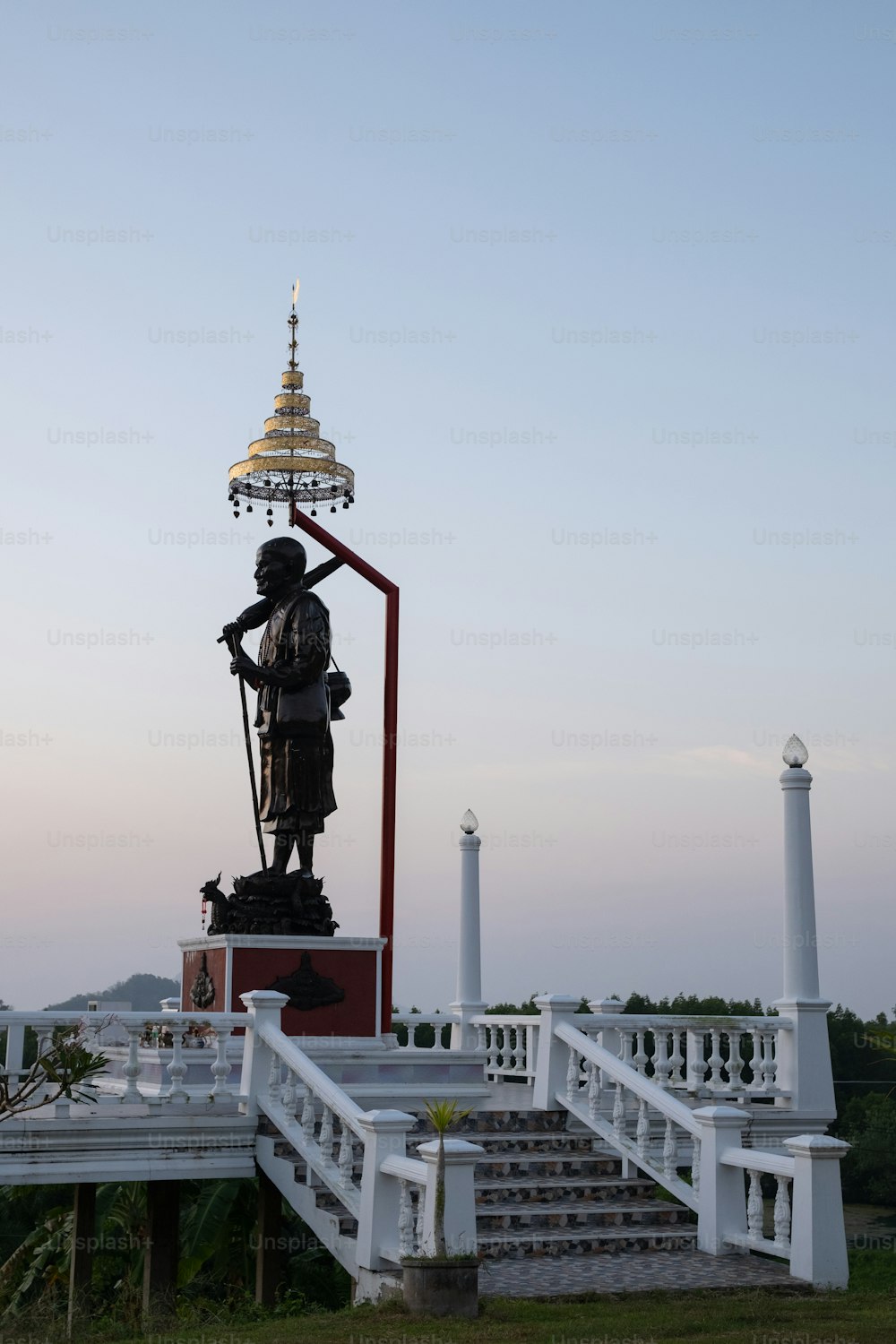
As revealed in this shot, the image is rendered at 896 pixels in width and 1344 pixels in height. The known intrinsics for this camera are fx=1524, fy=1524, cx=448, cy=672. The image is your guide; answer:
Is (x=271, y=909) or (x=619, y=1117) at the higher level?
(x=271, y=909)

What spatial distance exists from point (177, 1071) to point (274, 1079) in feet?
2.71

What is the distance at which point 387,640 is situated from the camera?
17438 mm

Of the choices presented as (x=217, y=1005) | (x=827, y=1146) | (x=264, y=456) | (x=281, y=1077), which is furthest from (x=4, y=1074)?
(x=264, y=456)

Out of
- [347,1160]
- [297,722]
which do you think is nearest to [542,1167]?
[347,1160]

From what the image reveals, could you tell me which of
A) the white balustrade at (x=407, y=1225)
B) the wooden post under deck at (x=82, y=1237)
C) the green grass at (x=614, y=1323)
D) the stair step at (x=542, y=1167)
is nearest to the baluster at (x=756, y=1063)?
the stair step at (x=542, y=1167)

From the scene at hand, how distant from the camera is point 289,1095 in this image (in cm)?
1259

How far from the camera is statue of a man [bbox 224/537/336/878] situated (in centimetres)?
1672

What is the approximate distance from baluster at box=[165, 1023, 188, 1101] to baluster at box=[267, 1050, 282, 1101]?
71 centimetres

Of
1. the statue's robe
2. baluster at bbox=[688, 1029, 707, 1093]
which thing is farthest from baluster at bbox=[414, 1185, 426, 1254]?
Result: the statue's robe

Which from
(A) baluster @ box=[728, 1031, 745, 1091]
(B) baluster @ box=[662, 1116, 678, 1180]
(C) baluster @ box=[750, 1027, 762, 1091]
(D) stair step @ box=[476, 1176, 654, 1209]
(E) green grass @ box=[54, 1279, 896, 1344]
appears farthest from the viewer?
(C) baluster @ box=[750, 1027, 762, 1091]

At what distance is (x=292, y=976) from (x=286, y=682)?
10.5 ft

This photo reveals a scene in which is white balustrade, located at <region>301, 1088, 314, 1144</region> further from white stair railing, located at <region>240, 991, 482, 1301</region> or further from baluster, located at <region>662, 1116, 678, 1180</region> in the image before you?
baluster, located at <region>662, 1116, 678, 1180</region>

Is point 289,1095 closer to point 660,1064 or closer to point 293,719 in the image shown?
point 660,1064

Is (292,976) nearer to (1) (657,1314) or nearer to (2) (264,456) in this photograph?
(2) (264,456)
